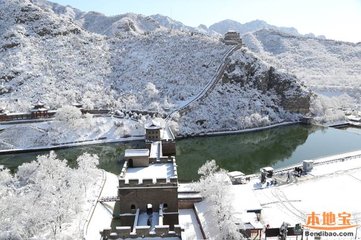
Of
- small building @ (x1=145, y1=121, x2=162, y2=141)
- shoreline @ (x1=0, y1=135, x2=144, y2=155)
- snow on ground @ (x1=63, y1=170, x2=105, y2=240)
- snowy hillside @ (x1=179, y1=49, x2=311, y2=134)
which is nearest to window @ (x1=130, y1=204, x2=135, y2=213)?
snow on ground @ (x1=63, y1=170, x2=105, y2=240)

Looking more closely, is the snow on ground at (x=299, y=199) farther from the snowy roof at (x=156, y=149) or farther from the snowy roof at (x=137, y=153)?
the snowy roof at (x=137, y=153)

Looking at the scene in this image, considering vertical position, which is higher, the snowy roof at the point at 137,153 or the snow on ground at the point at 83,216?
the snowy roof at the point at 137,153

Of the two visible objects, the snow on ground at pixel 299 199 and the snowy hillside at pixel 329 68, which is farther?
the snowy hillside at pixel 329 68

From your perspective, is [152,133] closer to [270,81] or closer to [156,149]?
[156,149]

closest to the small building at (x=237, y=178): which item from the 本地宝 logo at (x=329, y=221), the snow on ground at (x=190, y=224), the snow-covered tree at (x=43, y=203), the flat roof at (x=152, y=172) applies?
the snow on ground at (x=190, y=224)

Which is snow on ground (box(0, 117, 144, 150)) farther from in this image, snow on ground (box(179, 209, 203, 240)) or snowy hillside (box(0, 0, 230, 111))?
snow on ground (box(179, 209, 203, 240))

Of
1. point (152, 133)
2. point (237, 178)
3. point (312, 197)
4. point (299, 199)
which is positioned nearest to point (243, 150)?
point (152, 133)
